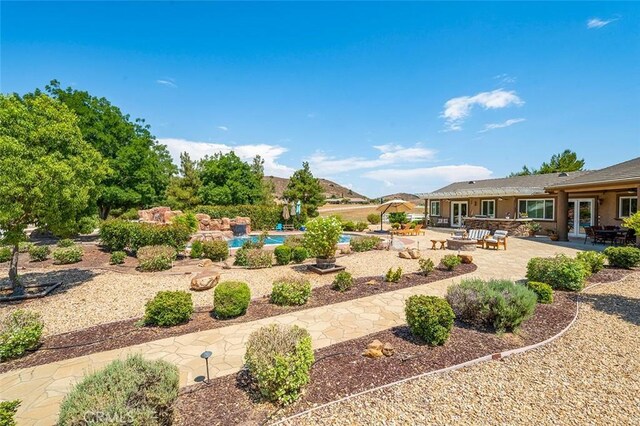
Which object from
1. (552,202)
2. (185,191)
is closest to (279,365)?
(552,202)

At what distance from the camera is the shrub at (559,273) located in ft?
25.3

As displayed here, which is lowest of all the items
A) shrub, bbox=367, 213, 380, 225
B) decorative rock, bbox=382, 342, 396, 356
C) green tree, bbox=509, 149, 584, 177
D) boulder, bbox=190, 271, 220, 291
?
decorative rock, bbox=382, 342, 396, 356

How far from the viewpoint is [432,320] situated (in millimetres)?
4664

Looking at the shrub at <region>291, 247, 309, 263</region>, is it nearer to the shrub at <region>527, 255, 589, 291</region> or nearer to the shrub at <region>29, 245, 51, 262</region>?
the shrub at <region>527, 255, 589, 291</region>

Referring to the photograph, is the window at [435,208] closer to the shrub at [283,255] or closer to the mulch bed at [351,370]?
the shrub at [283,255]

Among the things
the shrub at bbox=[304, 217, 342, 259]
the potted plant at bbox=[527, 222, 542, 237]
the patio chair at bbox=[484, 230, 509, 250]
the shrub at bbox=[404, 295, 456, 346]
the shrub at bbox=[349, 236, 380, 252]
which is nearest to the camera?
the shrub at bbox=[404, 295, 456, 346]

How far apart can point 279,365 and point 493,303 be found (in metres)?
4.22

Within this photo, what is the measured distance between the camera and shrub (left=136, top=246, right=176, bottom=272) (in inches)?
397

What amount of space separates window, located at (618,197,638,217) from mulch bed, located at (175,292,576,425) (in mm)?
17744

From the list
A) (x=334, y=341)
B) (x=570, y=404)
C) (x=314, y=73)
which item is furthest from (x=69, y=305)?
(x=314, y=73)

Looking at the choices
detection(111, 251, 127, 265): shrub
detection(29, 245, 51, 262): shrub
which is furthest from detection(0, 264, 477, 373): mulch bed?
detection(29, 245, 51, 262): shrub

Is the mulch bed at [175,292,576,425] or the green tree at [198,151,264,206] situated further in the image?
the green tree at [198,151,264,206]

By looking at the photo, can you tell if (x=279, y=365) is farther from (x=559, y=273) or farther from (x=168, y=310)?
(x=559, y=273)

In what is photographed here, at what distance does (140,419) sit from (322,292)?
5497mm
